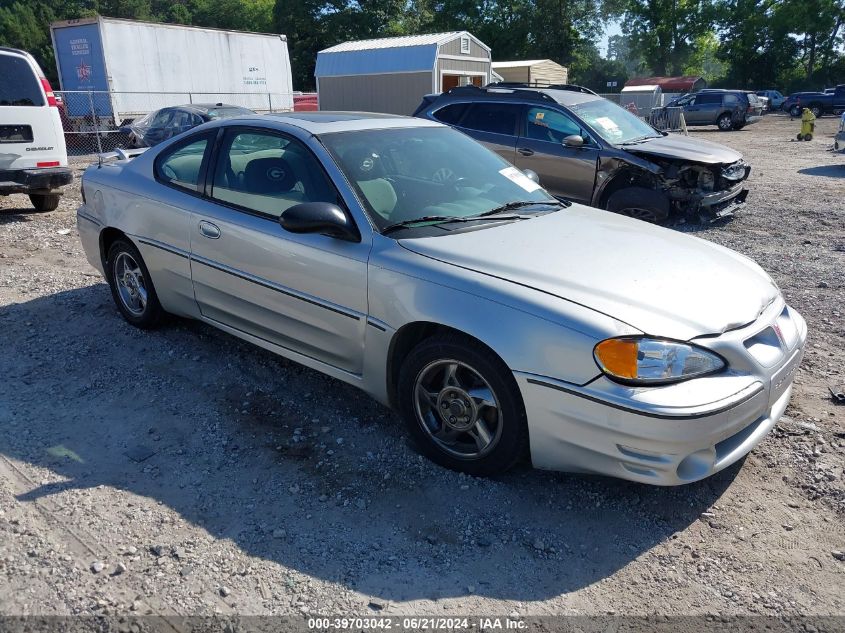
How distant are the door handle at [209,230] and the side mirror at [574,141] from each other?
542 cm

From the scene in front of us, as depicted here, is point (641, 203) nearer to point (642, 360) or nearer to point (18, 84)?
point (642, 360)

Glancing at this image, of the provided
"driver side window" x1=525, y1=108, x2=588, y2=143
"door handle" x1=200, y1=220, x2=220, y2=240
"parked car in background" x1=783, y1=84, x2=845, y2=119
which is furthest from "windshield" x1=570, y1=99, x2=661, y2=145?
"parked car in background" x1=783, y1=84, x2=845, y2=119

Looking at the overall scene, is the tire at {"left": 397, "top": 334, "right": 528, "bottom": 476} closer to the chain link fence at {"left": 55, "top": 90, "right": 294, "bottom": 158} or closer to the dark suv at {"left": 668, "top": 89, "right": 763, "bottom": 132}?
the chain link fence at {"left": 55, "top": 90, "right": 294, "bottom": 158}

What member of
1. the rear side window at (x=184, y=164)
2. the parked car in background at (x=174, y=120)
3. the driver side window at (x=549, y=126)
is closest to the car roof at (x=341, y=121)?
the rear side window at (x=184, y=164)

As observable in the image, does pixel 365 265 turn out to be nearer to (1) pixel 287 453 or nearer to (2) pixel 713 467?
(1) pixel 287 453

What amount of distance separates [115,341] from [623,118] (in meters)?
7.26

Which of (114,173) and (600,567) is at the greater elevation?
(114,173)

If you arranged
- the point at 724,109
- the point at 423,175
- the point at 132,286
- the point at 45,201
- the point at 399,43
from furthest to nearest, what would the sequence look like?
the point at 724,109 < the point at 399,43 < the point at 45,201 < the point at 132,286 < the point at 423,175

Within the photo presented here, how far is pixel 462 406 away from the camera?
319cm

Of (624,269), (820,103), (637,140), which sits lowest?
(820,103)

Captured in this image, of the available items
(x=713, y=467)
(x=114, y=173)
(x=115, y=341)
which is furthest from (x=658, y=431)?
(x=114, y=173)

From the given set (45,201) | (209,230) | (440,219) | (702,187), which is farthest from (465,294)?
(45,201)

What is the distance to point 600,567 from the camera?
276 centimetres

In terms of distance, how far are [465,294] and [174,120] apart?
47.5ft
